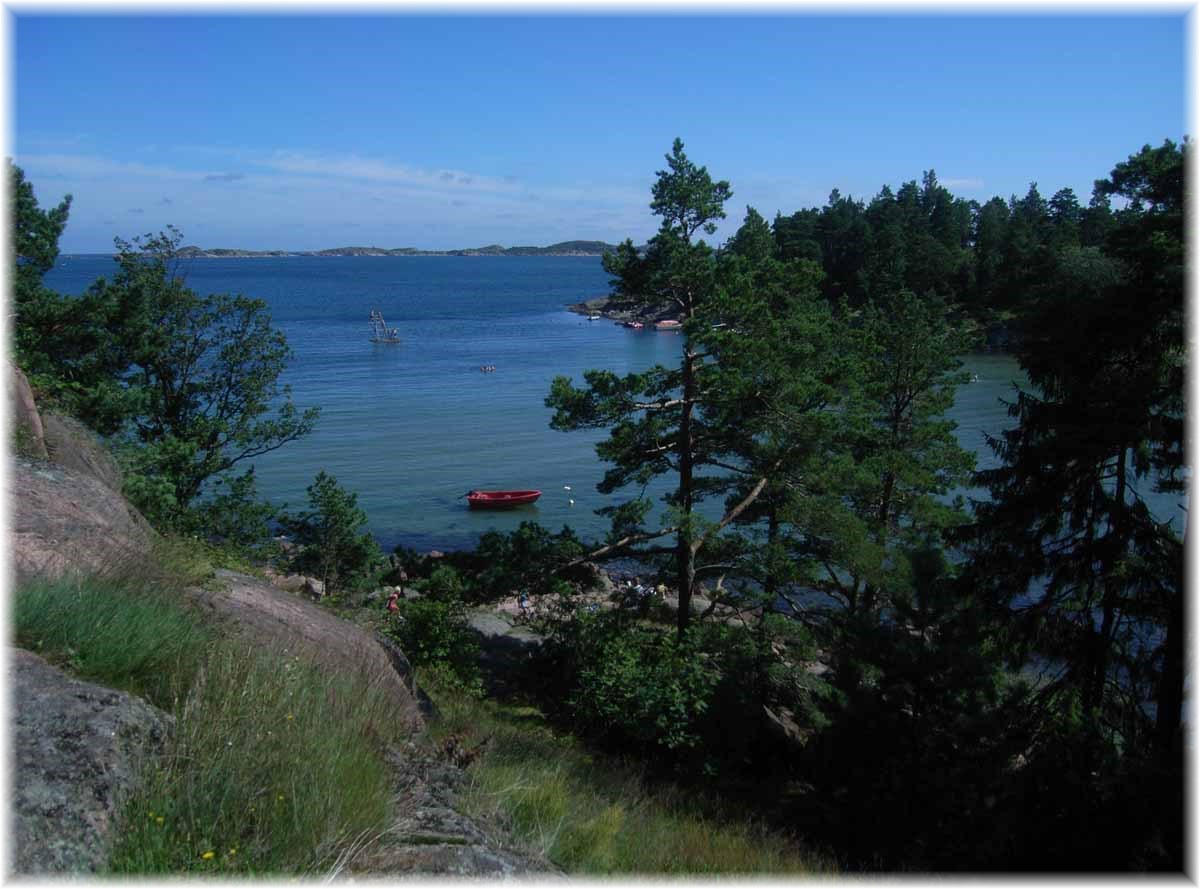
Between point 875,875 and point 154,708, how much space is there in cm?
564

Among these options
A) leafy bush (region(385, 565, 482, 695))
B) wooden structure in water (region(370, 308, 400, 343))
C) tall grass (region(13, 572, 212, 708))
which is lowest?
leafy bush (region(385, 565, 482, 695))

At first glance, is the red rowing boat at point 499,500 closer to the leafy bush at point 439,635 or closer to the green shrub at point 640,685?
the green shrub at point 640,685

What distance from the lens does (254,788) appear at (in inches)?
150

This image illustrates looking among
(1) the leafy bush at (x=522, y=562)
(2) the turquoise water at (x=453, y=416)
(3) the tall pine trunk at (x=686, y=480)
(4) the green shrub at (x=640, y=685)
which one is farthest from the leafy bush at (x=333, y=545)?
(2) the turquoise water at (x=453, y=416)

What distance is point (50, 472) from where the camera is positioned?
8.20m

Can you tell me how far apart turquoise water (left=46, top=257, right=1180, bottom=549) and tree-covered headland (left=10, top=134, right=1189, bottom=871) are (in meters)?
7.94

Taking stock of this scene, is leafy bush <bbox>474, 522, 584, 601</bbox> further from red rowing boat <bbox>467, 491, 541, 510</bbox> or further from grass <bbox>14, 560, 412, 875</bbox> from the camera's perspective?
red rowing boat <bbox>467, 491, 541, 510</bbox>

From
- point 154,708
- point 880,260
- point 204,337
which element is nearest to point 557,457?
point 204,337

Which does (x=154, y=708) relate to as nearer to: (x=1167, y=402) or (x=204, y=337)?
(x=1167, y=402)

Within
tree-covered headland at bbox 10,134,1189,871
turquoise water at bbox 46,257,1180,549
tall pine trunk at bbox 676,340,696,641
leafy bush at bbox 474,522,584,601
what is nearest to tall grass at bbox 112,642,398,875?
tree-covered headland at bbox 10,134,1189,871

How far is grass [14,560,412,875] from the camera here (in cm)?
358

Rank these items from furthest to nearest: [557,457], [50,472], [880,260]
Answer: [880,260], [557,457], [50,472]

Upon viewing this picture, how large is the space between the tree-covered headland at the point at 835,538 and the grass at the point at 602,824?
157 cm

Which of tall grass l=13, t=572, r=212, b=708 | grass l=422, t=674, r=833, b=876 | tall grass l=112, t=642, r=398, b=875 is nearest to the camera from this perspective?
tall grass l=112, t=642, r=398, b=875
